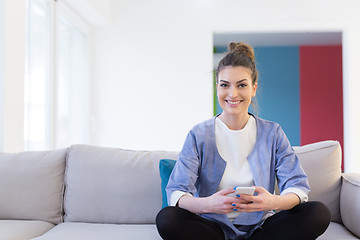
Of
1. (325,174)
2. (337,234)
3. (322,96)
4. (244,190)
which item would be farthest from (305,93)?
(244,190)

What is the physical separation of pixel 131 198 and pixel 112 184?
12 cm

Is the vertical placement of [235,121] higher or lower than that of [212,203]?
higher

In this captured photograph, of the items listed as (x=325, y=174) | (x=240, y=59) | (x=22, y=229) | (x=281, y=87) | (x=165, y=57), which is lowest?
(x=22, y=229)

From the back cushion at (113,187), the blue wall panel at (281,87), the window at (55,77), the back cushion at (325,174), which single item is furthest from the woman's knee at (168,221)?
the blue wall panel at (281,87)

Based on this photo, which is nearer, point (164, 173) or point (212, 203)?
point (212, 203)

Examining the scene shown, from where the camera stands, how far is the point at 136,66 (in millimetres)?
4590

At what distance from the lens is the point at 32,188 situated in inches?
79.4

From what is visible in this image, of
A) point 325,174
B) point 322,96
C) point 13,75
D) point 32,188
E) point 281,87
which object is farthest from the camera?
point 281,87

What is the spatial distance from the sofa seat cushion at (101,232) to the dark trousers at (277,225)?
215 millimetres

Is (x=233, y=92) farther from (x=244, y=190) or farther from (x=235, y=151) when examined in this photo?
(x=244, y=190)

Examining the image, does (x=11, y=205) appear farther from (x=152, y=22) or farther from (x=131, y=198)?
(x=152, y=22)

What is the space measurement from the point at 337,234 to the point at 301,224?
344mm

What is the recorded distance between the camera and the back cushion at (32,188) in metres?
2.00

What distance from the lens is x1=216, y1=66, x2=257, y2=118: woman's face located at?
1682 millimetres
